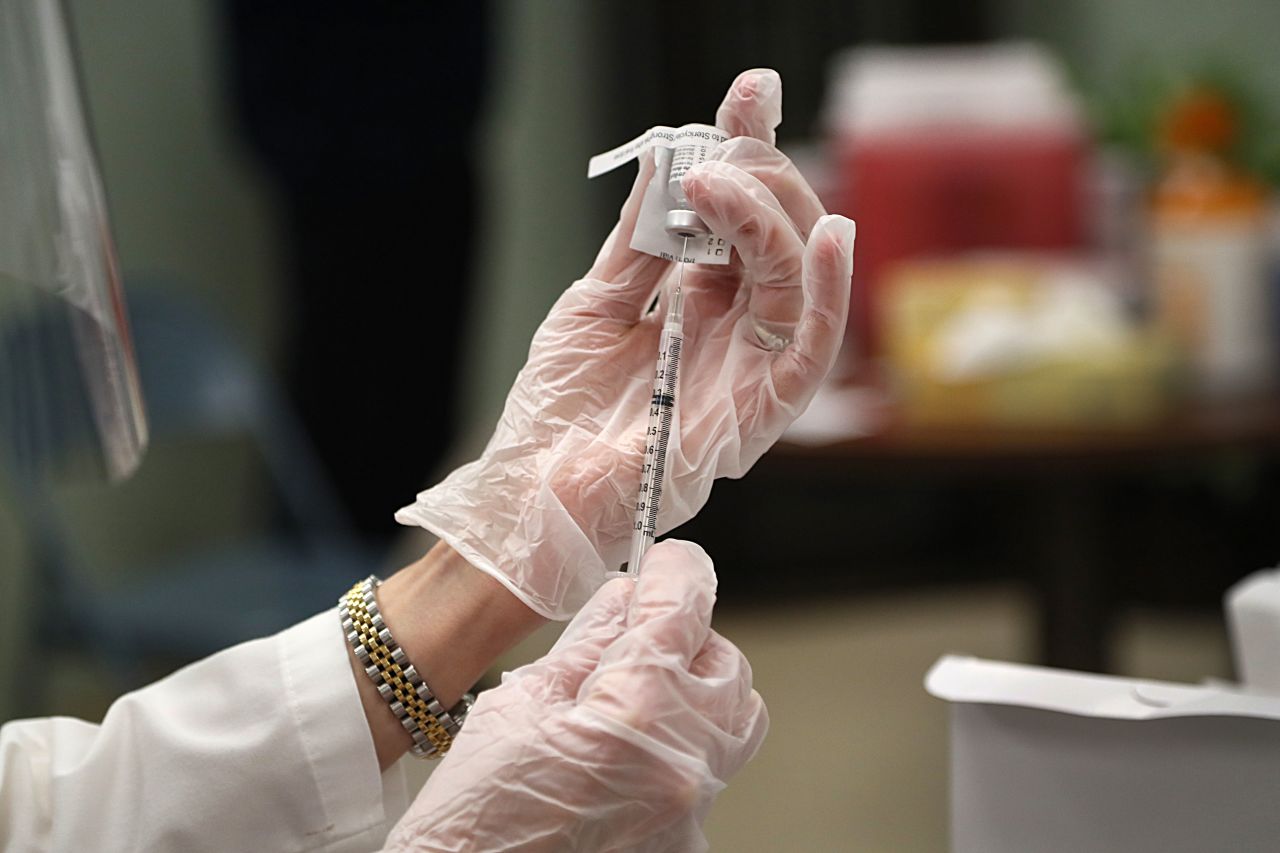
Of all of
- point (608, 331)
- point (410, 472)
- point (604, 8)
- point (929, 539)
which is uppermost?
point (604, 8)

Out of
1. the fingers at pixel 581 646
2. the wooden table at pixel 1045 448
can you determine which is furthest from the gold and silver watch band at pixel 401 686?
the wooden table at pixel 1045 448

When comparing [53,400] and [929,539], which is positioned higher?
[53,400]

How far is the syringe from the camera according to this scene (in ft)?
2.61

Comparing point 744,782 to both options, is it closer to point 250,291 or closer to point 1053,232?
point 1053,232

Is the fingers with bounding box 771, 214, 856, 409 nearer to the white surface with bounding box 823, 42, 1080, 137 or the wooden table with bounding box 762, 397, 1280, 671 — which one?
the wooden table with bounding box 762, 397, 1280, 671

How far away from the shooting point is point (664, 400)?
0.81m

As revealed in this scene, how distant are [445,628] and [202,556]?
162cm

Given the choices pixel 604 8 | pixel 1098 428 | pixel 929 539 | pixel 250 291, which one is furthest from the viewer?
pixel 929 539

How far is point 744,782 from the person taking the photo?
2242mm

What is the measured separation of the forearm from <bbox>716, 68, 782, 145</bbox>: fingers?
302 millimetres

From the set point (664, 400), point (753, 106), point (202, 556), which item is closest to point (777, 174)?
point (753, 106)

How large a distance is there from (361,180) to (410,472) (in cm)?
52

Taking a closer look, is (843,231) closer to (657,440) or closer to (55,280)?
(657,440)

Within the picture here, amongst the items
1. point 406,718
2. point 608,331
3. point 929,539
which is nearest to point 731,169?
point 608,331
